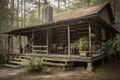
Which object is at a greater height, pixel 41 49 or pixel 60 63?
pixel 41 49

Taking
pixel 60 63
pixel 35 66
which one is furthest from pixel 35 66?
pixel 60 63

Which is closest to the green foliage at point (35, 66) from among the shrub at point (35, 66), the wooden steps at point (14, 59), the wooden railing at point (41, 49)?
the shrub at point (35, 66)

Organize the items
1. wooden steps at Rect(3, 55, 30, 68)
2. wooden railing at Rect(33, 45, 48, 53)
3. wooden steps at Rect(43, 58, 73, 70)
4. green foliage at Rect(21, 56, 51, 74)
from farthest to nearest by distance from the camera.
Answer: wooden steps at Rect(3, 55, 30, 68)
wooden railing at Rect(33, 45, 48, 53)
wooden steps at Rect(43, 58, 73, 70)
green foliage at Rect(21, 56, 51, 74)

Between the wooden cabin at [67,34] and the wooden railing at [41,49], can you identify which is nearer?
the wooden cabin at [67,34]

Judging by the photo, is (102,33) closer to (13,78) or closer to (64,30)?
(64,30)

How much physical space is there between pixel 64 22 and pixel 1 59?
7540 mm

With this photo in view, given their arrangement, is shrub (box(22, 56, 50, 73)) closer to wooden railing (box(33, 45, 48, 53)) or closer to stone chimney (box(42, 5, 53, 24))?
wooden railing (box(33, 45, 48, 53))

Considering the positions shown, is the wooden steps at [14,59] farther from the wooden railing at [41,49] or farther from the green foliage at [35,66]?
the green foliage at [35,66]

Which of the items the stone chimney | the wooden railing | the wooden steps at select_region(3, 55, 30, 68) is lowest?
the wooden steps at select_region(3, 55, 30, 68)

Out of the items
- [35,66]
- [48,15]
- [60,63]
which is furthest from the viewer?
[48,15]

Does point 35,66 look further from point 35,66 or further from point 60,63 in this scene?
point 60,63

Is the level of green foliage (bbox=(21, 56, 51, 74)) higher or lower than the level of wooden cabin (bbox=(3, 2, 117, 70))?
lower

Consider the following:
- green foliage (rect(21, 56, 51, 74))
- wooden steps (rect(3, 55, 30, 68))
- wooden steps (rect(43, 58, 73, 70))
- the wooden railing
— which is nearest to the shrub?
green foliage (rect(21, 56, 51, 74))

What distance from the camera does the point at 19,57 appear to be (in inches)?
492
